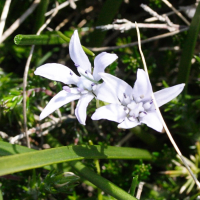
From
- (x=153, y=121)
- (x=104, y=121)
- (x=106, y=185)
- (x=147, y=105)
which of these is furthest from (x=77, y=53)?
(x=104, y=121)

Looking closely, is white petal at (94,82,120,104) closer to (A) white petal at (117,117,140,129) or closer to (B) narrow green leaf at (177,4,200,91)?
(A) white petal at (117,117,140,129)

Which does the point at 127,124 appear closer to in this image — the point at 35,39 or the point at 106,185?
the point at 106,185

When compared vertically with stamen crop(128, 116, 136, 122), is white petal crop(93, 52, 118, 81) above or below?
above

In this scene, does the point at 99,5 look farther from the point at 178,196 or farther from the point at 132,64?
the point at 178,196

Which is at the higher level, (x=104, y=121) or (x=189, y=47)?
(x=189, y=47)

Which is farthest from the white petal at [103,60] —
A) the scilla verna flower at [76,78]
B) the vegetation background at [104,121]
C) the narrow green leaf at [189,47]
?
the narrow green leaf at [189,47]

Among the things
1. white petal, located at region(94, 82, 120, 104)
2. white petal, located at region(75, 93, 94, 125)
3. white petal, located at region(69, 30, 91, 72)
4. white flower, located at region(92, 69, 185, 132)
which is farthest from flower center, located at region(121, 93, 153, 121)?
white petal, located at region(69, 30, 91, 72)
